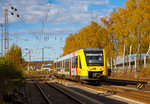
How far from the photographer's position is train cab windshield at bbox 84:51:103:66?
20.9 meters

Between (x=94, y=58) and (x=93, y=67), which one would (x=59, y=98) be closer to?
(x=93, y=67)

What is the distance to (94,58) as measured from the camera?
2117cm

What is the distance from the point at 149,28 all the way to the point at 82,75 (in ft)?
56.1

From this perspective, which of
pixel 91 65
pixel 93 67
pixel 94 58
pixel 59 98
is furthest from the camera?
pixel 94 58

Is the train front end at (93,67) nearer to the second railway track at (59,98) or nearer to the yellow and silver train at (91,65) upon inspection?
the yellow and silver train at (91,65)

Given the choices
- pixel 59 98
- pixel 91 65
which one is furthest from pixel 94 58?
pixel 59 98

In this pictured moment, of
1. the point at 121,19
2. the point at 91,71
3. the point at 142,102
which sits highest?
the point at 121,19

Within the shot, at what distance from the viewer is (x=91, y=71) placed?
20.6 metres

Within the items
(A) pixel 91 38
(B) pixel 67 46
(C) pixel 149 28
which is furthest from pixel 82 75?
(B) pixel 67 46

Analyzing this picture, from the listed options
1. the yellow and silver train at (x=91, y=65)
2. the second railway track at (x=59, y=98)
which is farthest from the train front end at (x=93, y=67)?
the second railway track at (x=59, y=98)

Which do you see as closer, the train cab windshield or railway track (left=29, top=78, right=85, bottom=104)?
railway track (left=29, top=78, right=85, bottom=104)

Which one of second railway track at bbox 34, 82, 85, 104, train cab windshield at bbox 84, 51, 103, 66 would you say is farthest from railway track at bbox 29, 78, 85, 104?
train cab windshield at bbox 84, 51, 103, 66

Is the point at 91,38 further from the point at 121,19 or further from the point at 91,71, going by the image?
the point at 91,71

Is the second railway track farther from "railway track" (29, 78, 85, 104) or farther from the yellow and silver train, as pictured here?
the yellow and silver train
